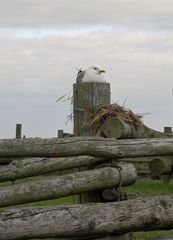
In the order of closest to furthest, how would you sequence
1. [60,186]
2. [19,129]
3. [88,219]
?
[88,219], [60,186], [19,129]

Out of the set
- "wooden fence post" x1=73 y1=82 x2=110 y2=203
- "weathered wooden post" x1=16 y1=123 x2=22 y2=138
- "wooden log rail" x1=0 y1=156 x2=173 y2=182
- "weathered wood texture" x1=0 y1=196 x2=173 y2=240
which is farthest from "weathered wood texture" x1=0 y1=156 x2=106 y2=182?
"weathered wooden post" x1=16 y1=123 x2=22 y2=138

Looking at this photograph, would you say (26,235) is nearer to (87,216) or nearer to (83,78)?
(87,216)

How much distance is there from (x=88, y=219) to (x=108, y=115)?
3.77 feet

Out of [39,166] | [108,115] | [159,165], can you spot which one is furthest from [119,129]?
[159,165]

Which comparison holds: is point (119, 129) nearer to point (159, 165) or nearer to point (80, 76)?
point (80, 76)

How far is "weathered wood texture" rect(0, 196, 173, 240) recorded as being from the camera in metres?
Answer: 4.00

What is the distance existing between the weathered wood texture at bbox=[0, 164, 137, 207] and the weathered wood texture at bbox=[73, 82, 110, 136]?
523 mm

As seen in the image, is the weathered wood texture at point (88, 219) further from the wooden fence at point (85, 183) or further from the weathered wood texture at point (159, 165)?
the weathered wood texture at point (159, 165)

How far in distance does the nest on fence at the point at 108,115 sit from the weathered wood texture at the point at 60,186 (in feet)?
1.44

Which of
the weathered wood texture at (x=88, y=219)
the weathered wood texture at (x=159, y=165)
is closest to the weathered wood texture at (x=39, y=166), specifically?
the weathered wood texture at (x=88, y=219)

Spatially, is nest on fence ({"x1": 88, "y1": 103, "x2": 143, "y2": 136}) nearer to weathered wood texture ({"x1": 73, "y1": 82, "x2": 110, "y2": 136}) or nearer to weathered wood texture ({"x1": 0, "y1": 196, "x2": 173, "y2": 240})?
weathered wood texture ({"x1": 73, "y1": 82, "x2": 110, "y2": 136})

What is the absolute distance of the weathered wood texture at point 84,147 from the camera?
4146mm

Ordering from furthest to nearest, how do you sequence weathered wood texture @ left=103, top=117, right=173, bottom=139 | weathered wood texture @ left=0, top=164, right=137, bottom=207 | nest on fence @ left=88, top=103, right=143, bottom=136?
nest on fence @ left=88, top=103, right=143, bottom=136 < weathered wood texture @ left=103, top=117, right=173, bottom=139 < weathered wood texture @ left=0, top=164, right=137, bottom=207

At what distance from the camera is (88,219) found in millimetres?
4227
